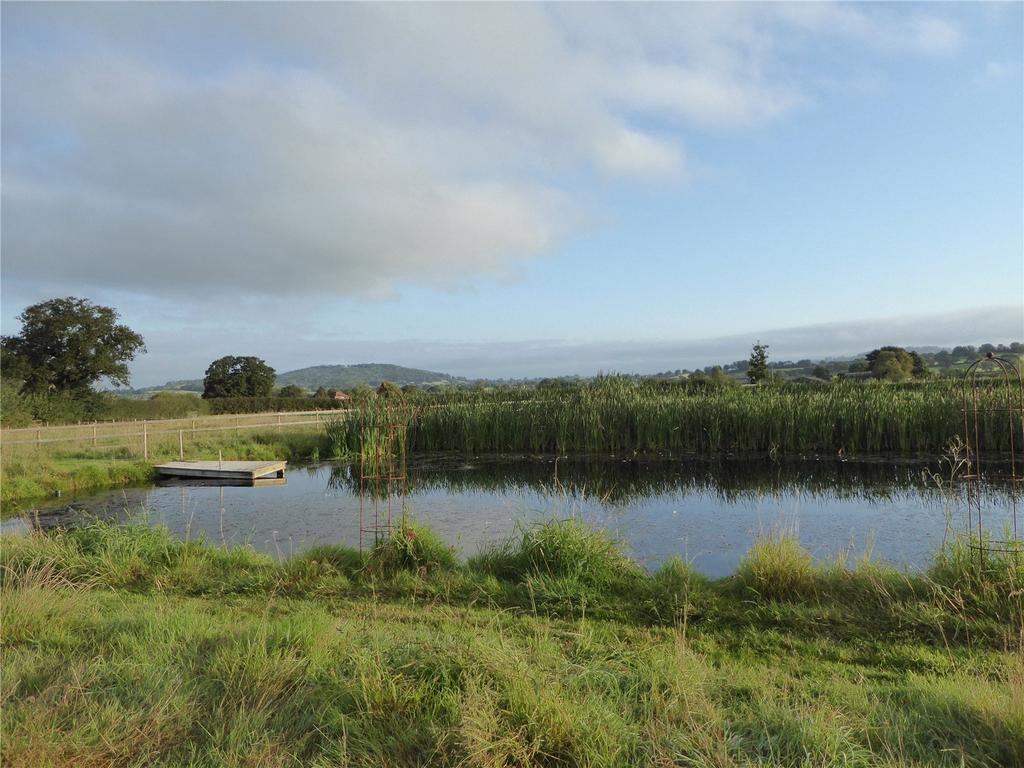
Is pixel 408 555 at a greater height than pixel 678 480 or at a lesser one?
greater

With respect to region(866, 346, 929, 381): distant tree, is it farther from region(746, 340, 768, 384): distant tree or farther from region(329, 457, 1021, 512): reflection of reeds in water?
region(329, 457, 1021, 512): reflection of reeds in water

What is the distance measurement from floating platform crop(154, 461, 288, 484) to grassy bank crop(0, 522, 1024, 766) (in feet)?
27.8

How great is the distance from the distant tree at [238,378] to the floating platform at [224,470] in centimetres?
3060

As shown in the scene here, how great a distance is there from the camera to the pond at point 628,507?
7.73 m

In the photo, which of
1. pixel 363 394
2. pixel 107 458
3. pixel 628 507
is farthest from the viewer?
pixel 107 458

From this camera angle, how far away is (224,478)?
14.7 metres

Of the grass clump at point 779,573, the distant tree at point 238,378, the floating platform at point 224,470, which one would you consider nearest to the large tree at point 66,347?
the distant tree at point 238,378

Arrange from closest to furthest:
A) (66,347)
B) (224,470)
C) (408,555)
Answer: (408,555), (224,470), (66,347)

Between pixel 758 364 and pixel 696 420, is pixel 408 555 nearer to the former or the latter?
pixel 696 420

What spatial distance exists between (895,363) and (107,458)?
125 ft

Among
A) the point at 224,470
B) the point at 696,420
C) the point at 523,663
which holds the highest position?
the point at 696,420

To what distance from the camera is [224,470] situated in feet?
48.1

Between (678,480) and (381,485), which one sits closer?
(678,480)

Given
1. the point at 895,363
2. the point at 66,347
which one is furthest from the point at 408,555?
the point at 895,363
